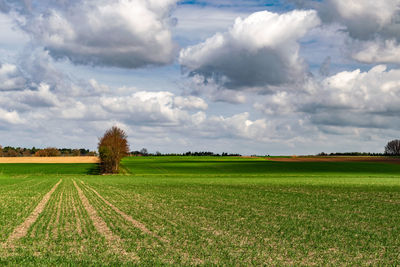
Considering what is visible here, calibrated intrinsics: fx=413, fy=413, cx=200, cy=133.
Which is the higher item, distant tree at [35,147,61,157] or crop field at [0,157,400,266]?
distant tree at [35,147,61,157]

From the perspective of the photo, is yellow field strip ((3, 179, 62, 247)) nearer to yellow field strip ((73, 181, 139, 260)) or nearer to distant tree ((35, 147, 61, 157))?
yellow field strip ((73, 181, 139, 260))

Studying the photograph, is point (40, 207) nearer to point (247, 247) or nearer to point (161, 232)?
point (161, 232)

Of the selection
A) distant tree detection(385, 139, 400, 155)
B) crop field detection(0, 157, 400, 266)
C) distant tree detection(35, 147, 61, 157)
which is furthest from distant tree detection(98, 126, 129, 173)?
distant tree detection(385, 139, 400, 155)

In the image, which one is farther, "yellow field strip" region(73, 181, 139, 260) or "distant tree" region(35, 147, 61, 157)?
"distant tree" region(35, 147, 61, 157)

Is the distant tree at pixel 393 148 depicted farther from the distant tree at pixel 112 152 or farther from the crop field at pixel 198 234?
the crop field at pixel 198 234

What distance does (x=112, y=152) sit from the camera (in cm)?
9294

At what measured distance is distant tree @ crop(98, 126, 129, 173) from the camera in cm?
9281

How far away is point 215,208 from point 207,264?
14343 mm

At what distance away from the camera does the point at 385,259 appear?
543 inches

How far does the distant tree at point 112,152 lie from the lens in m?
92.8

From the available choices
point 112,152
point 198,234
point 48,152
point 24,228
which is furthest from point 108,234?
point 48,152

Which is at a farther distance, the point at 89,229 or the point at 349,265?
the point at 89,229

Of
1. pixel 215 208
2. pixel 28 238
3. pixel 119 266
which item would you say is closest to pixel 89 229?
pixel 28 238

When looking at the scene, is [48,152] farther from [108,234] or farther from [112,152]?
[108,234]
